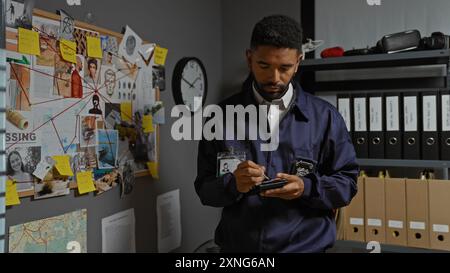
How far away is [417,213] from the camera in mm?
1831

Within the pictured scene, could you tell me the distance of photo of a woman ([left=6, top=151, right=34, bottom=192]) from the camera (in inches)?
45.8

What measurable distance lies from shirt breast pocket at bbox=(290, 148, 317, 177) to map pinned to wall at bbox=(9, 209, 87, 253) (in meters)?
0.72

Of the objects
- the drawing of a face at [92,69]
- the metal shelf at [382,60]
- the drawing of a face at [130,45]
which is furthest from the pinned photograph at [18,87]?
the metal shelf at [382,60]

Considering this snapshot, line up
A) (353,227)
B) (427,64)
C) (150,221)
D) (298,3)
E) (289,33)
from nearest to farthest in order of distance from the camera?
(289,33), (150,221), (353,227), (427,64), (298,3)

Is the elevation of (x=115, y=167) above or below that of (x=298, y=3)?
below

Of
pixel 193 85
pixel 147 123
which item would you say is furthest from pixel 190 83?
pixel 147 123

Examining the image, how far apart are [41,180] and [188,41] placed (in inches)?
43.7

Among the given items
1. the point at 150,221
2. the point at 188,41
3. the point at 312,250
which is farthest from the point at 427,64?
the point at 150,221

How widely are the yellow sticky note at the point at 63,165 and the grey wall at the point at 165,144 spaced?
0.08 metres

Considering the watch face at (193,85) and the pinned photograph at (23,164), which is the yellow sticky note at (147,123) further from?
the pinned photograph at (23,164)

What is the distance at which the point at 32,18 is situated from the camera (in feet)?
3.98

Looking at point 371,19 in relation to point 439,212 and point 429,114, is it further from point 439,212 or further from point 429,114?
point 439,212

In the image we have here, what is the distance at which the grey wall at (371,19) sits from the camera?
2.07 m

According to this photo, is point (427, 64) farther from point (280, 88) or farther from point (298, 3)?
point (280, 88)
